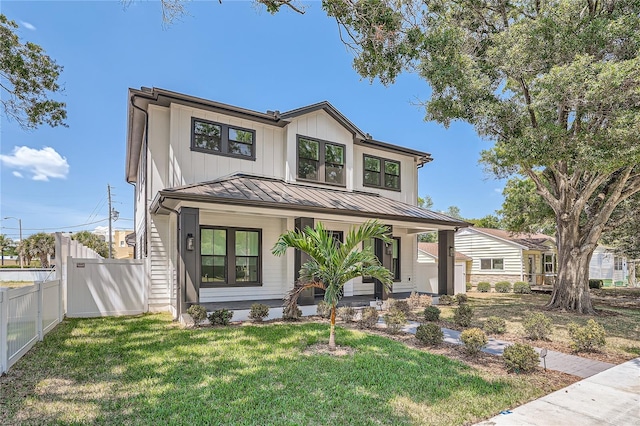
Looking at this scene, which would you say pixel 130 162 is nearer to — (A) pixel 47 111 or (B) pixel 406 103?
(A) pixel 47 111

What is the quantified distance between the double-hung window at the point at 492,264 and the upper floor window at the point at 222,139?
1951 centimetres

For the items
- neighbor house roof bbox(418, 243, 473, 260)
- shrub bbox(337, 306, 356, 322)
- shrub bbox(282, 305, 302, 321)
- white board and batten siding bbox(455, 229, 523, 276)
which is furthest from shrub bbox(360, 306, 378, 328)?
white board and batten siding bbox(455, 229, 523, 276)

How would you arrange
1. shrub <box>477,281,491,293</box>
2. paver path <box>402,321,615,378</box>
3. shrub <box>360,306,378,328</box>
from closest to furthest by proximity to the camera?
1. paver path <box>402,321,615,378</box>
2. shrub <box>360,306,378,328</box>
3. shrub <box>477,281,491,293</box>

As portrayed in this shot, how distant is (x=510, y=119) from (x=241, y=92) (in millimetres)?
11061

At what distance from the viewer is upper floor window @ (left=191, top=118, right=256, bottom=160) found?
11328 mm

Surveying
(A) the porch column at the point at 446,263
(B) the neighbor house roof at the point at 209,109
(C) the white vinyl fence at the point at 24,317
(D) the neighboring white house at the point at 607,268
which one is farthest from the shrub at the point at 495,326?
(D) the neighboring white house at the point at 607,268

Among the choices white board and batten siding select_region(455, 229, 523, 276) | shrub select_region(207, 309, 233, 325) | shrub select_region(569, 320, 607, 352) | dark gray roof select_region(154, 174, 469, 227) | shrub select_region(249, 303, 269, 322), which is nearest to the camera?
shrub select_region(569, 320, 607, 352)

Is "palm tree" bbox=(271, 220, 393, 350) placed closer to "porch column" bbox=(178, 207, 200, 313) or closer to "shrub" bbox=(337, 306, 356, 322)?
"shrub" bbox=(337, 306, 356, 322)

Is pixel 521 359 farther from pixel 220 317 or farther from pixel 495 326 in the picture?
pixel 220 317

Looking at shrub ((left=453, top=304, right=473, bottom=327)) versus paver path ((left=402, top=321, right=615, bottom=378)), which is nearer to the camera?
paver path ((left=402, top=321, right=615, bottom=378))

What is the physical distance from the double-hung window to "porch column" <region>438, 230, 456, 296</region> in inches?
479

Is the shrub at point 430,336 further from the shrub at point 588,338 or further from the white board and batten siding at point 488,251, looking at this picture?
the white board and batten siding at point 488,251

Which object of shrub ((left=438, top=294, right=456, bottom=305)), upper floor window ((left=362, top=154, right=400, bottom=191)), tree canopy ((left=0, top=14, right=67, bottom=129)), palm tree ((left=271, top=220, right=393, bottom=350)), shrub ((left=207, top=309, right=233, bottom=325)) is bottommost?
shrub ((left=438, top=294, right=456, bottom=305))

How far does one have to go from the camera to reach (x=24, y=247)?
46.4 meters
